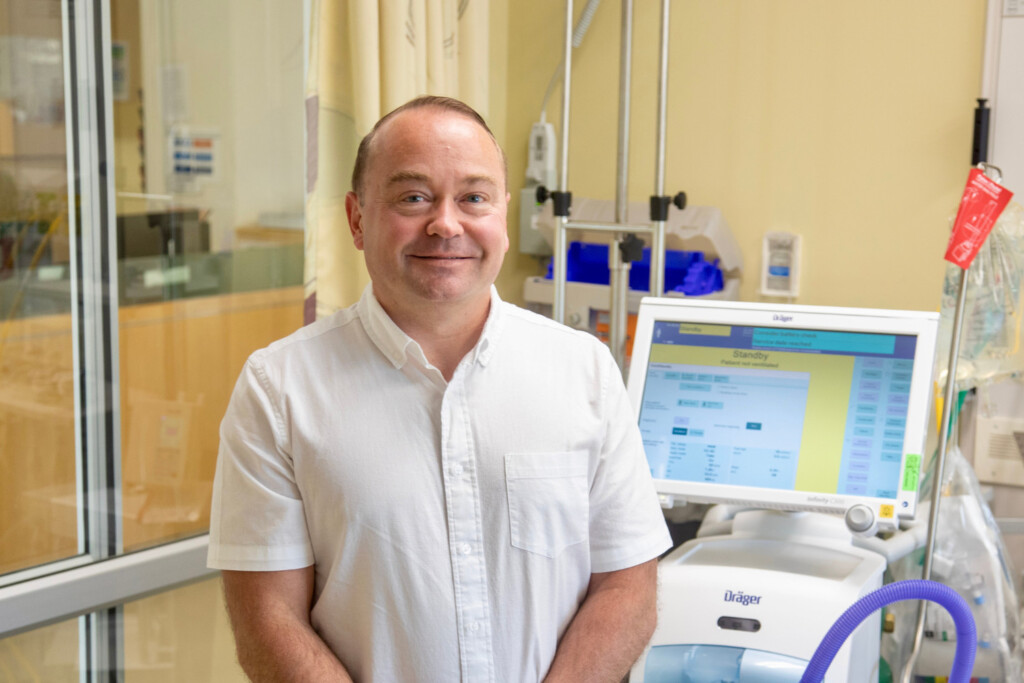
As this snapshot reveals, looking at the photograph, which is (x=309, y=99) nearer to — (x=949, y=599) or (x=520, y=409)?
(x=520, y=409)

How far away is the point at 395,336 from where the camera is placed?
1.22 metres

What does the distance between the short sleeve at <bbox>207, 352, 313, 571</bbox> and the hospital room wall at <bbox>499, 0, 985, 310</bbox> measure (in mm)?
1597

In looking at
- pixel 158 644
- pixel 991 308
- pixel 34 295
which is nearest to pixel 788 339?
pixel 991 308

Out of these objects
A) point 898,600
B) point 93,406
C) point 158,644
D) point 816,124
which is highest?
point 816,124

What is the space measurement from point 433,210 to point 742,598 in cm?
74

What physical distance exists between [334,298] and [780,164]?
1104 mm

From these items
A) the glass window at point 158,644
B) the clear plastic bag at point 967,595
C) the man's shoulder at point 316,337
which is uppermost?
the man's shoulder at point 316,337

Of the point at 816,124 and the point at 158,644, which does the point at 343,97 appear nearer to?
the point at 816,124

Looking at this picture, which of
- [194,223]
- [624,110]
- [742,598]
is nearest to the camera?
[742,598]

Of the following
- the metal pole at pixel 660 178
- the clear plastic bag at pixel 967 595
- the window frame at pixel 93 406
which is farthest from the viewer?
the metal pole at pixel 660 178

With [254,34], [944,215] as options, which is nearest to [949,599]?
[944,215]

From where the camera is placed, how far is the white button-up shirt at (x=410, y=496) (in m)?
1.16

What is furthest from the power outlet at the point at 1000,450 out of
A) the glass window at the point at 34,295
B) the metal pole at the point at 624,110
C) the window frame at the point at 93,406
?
the glass window at the point at 34,295

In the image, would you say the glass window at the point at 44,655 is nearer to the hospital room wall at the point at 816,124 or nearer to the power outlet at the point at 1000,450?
the hospital room wall at the point at 816,124
